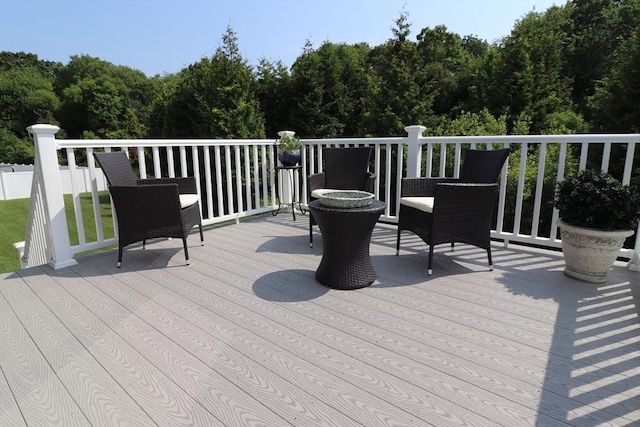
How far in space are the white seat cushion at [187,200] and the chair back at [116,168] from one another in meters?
0.47

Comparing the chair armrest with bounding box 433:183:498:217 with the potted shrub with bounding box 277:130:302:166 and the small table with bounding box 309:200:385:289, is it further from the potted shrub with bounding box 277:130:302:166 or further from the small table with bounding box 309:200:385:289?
the potted shrub with bounding box 277:130:302:166

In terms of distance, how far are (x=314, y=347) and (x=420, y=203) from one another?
162 cm

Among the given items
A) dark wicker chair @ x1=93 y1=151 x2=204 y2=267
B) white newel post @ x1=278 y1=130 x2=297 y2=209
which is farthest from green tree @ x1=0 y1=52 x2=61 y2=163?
dark wicker chair @ x1=93 y1=151 x2=204 y2=267

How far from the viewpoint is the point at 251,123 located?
1253cm

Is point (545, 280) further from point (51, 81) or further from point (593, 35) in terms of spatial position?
point (51, 81)

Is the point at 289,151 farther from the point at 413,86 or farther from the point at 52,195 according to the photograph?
the point at 413,86

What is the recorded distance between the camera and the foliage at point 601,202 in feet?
7.93

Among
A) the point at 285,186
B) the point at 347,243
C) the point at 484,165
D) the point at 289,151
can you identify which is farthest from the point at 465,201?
the point at 285,186

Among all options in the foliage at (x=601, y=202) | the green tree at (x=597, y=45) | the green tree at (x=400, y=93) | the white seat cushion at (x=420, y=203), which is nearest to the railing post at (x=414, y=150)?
the white seat cushion at (x=420, y=203)

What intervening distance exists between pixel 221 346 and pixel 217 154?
295cm

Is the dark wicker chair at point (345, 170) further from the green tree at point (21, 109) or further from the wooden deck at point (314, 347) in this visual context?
the green tree at point (21, 109)

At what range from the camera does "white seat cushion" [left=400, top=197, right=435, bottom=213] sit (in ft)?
9.30

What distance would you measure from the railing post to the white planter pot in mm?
1582

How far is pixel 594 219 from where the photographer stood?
8.15 feet
